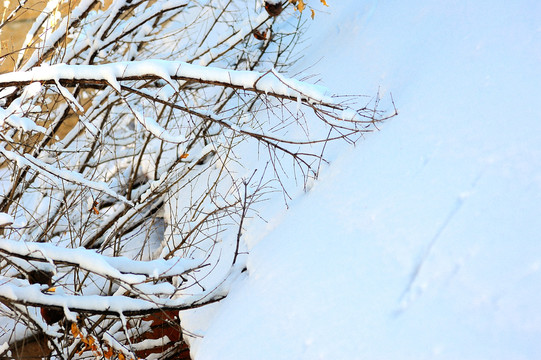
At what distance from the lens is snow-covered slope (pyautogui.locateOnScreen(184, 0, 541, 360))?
2375mm

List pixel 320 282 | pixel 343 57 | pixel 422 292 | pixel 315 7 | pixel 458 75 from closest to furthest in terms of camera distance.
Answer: pixel 422 292
pixel 320 282
pixel 458 75
pixel 343 57
pixel 315 7

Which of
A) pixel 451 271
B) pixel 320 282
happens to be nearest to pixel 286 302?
pixel 320 282

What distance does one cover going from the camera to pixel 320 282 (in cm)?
301

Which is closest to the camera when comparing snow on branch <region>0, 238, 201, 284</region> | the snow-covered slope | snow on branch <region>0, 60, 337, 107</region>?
the snow-covered slope

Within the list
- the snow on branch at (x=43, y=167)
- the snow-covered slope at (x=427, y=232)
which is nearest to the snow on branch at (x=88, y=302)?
the snow-covered slope at (x=427, y=232)

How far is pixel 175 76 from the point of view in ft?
9.09

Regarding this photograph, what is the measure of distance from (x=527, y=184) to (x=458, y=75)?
1.25m

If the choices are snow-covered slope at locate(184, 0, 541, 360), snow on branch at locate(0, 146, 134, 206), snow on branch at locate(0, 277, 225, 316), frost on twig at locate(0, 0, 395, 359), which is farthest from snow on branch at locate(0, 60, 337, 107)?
snow on branch at locate(0, 277, 225, 316)

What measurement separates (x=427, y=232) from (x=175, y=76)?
1.41 m

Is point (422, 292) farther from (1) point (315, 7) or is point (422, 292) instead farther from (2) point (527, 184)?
(1) point (315, 7)

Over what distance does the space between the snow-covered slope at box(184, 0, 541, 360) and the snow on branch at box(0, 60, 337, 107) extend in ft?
2.56

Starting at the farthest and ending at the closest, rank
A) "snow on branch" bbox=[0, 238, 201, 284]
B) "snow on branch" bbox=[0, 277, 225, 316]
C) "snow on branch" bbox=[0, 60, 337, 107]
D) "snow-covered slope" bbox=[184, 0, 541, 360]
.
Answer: "snow on branch" bbox=[0, 277, 225, 316]
"snow on branch" bbox=[0, 238, 201, 284]
"snow on branch" bbox=[0, 60, 337, 107]
"snow-covered slope" bbox=[184, 0, 541, 360]

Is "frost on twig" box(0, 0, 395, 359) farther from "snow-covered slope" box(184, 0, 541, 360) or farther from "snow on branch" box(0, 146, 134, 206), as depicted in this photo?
"snow-covered slope" box(184, 0, 541, 360)

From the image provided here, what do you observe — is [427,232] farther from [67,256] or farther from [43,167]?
[43,167]
